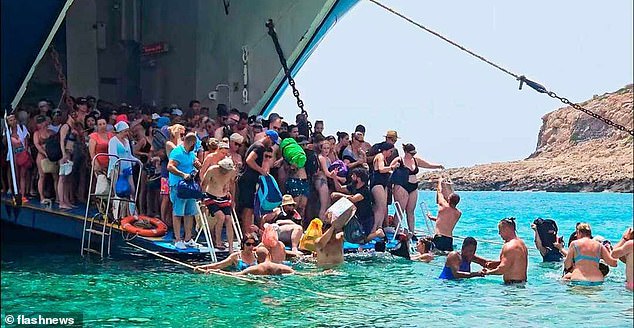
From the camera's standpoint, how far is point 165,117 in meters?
9.59

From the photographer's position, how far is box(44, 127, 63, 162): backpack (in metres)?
9.30

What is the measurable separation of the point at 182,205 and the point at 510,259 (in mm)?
3270

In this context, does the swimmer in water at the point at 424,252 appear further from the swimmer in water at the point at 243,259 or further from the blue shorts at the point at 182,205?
the blue shorts at the point at 182,205

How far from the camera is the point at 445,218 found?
29.7 feet

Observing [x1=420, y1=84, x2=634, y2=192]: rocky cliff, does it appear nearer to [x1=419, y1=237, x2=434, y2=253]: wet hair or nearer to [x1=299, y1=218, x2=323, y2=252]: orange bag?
[x1=419, y1=237, x2=434, y2=253]: wet hair

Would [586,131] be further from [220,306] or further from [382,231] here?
[220,306]

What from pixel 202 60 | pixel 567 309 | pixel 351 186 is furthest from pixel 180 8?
pixel 567 309

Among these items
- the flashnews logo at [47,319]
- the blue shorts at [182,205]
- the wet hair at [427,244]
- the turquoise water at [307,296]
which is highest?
the blue shorts at [182,205]

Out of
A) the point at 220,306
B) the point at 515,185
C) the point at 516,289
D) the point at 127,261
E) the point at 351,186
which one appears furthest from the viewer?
the point at 515,185

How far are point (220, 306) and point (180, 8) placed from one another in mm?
9711

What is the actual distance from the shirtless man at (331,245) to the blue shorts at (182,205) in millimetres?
1329

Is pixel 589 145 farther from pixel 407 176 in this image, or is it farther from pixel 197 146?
pixel 197 146

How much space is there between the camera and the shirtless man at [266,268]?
743cm

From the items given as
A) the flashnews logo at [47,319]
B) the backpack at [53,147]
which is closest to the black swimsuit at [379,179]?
the backpack at [53,147]
